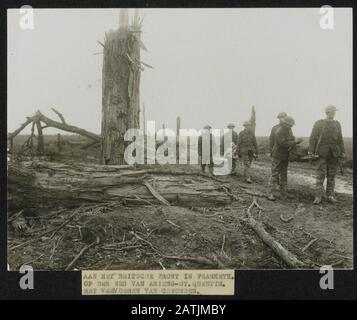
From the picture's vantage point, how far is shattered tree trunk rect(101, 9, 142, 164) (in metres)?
4.92

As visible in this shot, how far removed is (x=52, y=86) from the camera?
4.85 m

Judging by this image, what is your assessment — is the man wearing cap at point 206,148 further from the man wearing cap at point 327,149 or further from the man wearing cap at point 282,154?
the man wearing cap at point 327,149

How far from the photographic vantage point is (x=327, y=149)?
16.7 ft

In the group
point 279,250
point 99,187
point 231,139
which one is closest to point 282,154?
point 231,139

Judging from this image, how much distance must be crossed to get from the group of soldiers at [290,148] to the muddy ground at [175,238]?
0.98 ft

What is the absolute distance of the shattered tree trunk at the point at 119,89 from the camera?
194 inches

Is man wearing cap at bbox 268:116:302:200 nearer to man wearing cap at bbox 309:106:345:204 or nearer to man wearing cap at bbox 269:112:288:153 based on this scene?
man wearing cap at bbox 269:112:288:153

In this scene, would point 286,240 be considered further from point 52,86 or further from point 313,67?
point 52,86

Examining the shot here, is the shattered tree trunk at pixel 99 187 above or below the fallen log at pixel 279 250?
above

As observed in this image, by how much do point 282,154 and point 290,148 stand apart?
0.43 feet

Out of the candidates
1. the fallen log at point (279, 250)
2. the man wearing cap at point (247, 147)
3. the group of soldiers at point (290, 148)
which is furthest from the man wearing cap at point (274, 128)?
the fallen log at point (279, 250)

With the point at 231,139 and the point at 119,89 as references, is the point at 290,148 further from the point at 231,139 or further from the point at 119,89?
the point at 119,89

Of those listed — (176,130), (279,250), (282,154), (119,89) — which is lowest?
(279,250)
